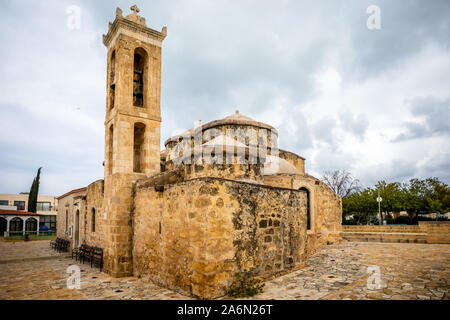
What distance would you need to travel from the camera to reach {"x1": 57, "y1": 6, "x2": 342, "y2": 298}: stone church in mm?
5746

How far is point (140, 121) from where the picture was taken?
9586 millimetres

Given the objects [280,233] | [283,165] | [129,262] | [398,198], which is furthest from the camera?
[398,198]

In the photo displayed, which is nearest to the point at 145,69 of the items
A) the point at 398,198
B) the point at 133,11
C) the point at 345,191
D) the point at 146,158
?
the point at 133,11

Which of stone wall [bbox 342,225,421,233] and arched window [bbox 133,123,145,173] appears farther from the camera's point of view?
stone wall [bbox 342,225,421,233]

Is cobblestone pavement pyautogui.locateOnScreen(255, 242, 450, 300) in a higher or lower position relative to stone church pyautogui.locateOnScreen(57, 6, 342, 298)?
lower

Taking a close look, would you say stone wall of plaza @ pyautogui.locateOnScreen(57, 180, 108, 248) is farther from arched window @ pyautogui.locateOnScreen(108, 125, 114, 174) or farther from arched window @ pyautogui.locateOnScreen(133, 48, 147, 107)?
arched window @ pyautogui.locateOnScreen(133, 48, 147, 107)

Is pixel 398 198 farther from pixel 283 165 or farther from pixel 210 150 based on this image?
pixel 210 150

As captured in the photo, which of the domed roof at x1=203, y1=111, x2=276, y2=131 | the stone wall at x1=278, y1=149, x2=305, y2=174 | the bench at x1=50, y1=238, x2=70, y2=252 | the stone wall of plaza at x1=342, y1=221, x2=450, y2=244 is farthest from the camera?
the stone wall at x1=278, y1=149, x2=305, y2=174

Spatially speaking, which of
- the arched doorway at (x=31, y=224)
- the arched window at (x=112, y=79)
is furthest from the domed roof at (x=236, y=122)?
the arched doorway at (x=31, y=224)

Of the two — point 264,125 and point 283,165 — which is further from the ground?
point 264,125

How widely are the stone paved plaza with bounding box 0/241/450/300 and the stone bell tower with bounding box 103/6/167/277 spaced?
49.8 inches

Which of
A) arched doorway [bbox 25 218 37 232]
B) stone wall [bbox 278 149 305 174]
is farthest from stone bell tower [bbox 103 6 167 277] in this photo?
arched doorway [bbox 25 218 37 232]

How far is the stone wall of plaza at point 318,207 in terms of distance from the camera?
11.8 meters
